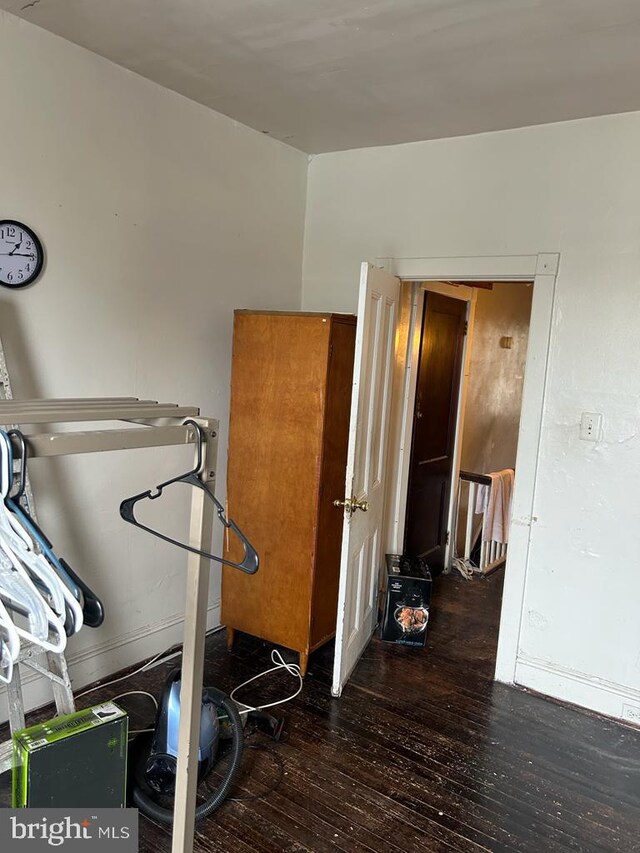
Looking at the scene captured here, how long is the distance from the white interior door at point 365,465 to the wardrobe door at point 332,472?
14 cm

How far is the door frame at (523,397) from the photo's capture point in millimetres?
2902

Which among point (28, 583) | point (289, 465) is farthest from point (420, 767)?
point (28, 583)

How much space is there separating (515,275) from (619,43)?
1055mm

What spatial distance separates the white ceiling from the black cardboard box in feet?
7.55

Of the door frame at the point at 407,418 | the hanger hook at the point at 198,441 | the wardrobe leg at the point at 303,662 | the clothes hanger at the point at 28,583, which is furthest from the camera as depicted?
the door frame at the point at 407,418

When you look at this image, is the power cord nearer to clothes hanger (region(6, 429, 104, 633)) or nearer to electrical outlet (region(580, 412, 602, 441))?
clothes hanger (region(6, 429, 104, 633))

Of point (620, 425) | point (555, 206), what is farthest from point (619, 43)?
point (620, 425)

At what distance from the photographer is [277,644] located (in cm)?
312

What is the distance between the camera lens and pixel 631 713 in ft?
9.15

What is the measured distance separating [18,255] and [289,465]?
1.41 m

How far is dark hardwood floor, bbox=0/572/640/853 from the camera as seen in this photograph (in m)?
2.05

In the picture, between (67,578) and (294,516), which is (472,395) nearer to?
(294,516)

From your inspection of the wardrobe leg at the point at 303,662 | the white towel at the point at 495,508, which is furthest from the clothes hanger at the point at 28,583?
the white towel at the point at 495,508

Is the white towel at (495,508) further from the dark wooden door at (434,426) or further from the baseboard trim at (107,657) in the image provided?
the baseboard trim at (107,657)
